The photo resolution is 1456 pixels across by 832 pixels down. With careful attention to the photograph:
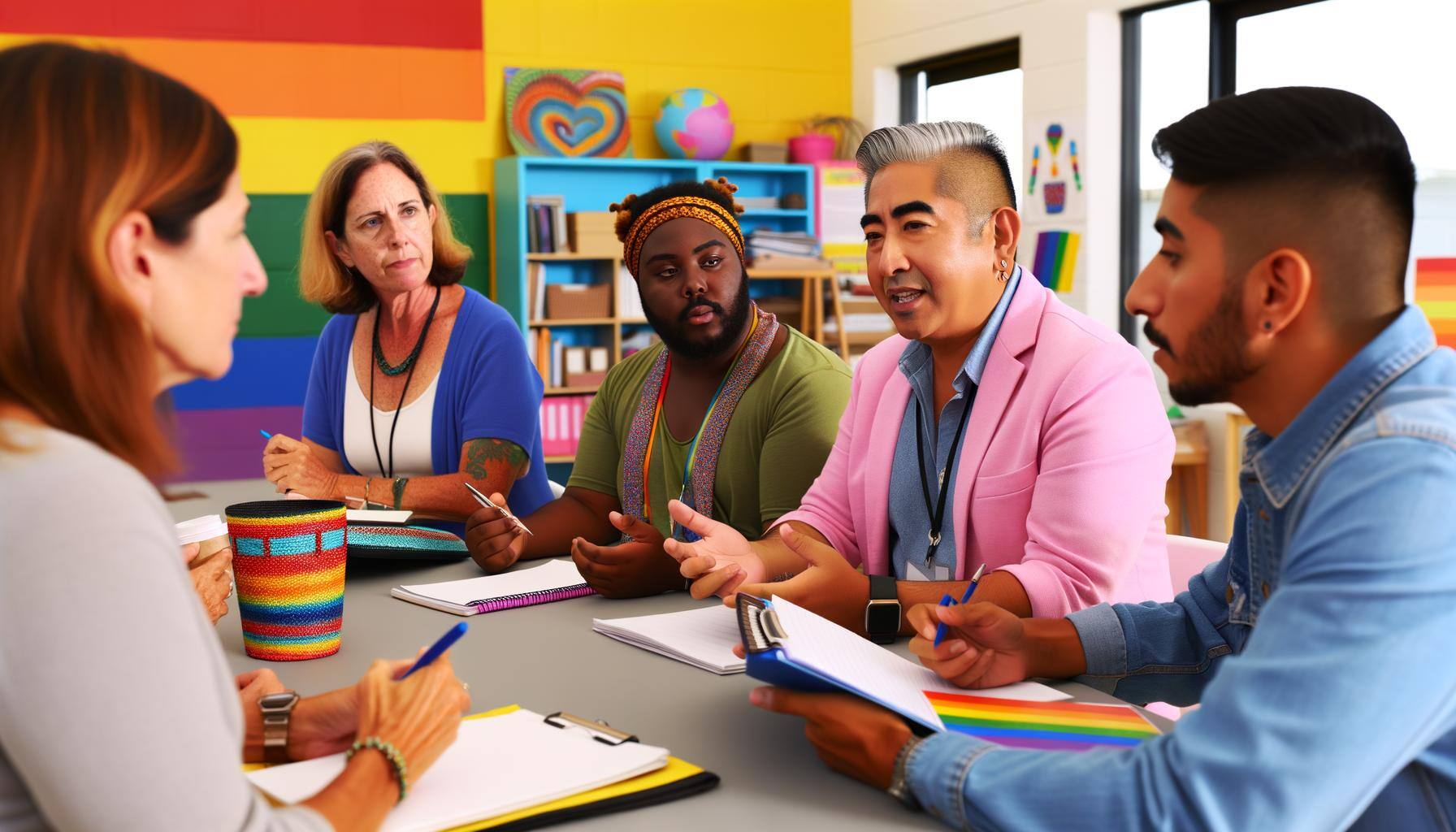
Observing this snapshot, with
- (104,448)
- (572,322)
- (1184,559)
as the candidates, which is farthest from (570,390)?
(104,448)

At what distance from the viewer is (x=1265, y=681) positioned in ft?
2.91

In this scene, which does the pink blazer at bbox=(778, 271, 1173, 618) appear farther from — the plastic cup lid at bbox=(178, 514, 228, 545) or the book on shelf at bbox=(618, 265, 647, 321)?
the book on shelf at bbox=(618, 265, 647, 321)

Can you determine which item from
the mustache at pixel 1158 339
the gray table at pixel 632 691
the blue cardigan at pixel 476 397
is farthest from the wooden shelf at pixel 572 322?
the mustache at pixel 1158 339

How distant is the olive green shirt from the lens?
225cm

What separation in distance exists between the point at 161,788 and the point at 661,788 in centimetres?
43

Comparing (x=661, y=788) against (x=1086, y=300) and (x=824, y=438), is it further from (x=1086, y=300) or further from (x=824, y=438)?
(x=1086, y=300)

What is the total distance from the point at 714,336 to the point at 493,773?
1.43m

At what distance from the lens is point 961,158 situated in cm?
194

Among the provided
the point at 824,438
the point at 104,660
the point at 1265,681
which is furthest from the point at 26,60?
the point at 824,438

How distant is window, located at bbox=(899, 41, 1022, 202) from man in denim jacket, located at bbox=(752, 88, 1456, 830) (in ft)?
15.5

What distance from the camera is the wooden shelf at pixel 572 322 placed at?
5836 mm

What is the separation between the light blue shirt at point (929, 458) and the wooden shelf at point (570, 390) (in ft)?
13.2

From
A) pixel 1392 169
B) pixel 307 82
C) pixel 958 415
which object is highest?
pixel 307 82

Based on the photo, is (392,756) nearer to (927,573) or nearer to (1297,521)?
(1297,521)
